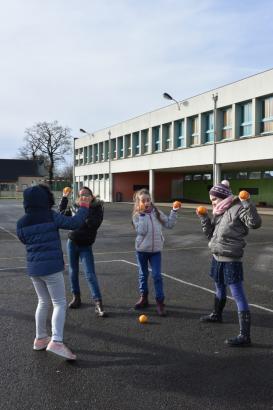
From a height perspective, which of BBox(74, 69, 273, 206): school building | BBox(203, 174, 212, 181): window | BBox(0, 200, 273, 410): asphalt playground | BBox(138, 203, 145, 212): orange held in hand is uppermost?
BBox(74, 69, 273, 206): school building

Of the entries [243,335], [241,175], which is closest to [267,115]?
[241,175]

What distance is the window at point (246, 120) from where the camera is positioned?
98.5ft

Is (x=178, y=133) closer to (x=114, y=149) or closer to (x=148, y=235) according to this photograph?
(x=114, y=149)

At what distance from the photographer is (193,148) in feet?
117

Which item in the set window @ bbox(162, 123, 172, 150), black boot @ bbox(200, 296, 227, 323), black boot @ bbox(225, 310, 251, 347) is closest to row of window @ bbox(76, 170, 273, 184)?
window @ bbox(162, 123, 172, 150)

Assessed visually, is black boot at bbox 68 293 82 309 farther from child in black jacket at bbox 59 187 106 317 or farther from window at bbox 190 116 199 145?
window at bbox 190 116 199 145

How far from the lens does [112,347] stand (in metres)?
5.14

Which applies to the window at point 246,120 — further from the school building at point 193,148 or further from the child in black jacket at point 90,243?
the child in black jacket at point 90,243

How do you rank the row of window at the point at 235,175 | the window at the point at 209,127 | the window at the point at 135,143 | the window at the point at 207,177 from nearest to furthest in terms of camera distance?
the window at the point at 209,127 → the row of window at the point at 235,175 → the window at the point at 207,177 → the window at the point at 135,143

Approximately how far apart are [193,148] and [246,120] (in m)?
5.89

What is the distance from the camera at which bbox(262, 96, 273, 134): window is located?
92.9ft

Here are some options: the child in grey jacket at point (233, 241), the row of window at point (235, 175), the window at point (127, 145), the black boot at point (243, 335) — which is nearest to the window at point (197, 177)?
the row of window at point (235, 175)

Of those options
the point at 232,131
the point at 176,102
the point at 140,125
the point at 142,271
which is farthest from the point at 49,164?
the point at 142,271

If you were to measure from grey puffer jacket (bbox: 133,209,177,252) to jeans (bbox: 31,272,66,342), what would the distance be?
177cm
